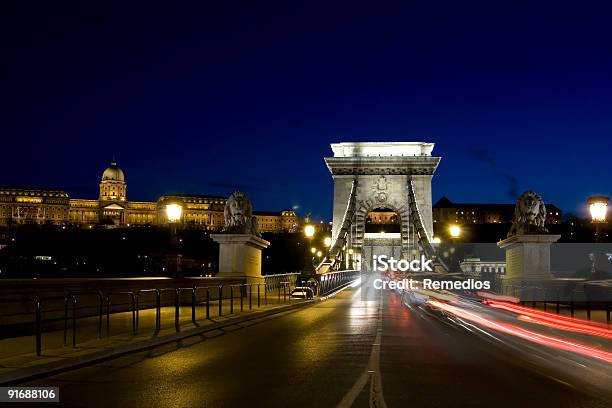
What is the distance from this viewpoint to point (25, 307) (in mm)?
16734

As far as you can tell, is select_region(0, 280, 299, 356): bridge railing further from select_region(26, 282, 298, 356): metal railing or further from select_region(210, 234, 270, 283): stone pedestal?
select_region(210, 234, 270, 283): stone pedestal

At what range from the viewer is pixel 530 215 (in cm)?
3228

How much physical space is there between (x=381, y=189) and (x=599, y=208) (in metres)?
81.4

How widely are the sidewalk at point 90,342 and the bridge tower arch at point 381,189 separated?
83.1m

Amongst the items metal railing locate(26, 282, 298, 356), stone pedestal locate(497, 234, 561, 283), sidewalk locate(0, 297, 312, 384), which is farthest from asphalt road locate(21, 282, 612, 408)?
stone pedestal locate(497, 234, 561, 283)

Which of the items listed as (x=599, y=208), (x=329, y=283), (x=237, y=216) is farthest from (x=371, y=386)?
(x=329, y=283)

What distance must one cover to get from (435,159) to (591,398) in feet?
321

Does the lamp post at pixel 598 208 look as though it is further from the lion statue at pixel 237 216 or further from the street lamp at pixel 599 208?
the lion statue at pixel 237 216

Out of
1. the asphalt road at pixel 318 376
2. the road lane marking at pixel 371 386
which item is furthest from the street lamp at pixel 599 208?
the road lane marking at pixel 371 386

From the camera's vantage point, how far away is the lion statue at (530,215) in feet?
106

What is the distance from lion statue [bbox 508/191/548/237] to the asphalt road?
15818mm

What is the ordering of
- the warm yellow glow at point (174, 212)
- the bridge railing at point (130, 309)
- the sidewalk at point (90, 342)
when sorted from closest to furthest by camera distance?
the sidewalk at point (90, 342), the bridge railing at point (130, 309), the warm yellow glow at point (174, 212)

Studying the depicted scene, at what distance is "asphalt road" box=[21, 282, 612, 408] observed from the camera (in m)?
9.25

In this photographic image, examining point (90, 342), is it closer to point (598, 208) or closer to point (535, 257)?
point (598, 208)
